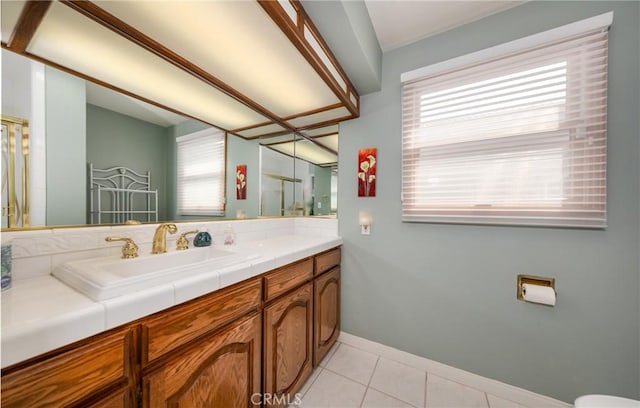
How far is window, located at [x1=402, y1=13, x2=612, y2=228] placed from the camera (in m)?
1.16

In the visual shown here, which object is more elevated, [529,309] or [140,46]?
[140,46]

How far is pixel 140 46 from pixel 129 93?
8.8 inches

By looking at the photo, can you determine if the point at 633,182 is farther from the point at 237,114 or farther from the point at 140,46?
the point at 140,46

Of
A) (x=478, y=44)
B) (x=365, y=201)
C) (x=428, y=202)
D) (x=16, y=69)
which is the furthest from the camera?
(x=365, y=201)

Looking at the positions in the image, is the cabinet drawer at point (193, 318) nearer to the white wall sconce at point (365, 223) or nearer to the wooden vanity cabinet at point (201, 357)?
the wooden vanity cabinet at point (201, 357)

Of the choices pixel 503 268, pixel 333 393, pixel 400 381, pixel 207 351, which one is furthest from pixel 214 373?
pixel 503 268

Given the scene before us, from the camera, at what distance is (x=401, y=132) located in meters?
1.66

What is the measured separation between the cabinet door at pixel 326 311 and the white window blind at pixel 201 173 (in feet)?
2.90

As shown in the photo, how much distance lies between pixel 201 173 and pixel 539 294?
2.10 meters

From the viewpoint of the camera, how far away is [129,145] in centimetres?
102

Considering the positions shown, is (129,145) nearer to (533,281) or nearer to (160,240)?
(160,240)

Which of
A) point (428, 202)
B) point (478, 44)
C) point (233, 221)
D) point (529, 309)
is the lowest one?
point (529, 309)

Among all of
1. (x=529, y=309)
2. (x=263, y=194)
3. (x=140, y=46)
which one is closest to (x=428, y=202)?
(x=529, y=309)

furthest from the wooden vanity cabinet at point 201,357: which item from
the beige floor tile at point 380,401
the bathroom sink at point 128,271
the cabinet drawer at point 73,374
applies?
the beige floor tile at point 380,401
